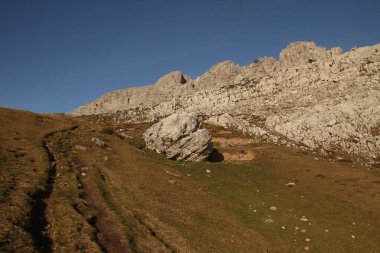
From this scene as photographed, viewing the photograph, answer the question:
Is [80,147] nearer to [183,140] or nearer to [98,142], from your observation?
[98,142]

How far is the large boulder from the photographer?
2274 inches

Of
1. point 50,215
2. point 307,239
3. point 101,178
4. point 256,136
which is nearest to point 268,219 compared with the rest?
point 307,239

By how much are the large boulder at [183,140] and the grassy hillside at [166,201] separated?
2.11m

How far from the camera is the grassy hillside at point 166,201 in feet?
89.2

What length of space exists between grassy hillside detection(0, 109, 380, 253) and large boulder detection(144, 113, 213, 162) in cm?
211

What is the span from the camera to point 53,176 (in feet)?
127

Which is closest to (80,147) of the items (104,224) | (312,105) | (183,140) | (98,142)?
(98,142)

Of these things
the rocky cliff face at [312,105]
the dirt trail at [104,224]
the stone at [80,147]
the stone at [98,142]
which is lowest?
the dirt trail at [104,224]

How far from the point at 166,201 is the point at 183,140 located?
2083 centimetres

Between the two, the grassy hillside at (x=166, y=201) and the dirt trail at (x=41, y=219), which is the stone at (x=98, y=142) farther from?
the dirt trail at (x=41, y=219)

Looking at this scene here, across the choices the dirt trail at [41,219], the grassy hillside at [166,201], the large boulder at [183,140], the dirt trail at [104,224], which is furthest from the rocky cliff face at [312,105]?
the dirt trail at [41,219]

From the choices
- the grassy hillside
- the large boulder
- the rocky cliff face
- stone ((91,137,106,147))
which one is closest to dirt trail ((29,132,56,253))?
the grassy hillside

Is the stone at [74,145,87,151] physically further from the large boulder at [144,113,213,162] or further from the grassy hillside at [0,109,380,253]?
the large boulder at [144,113,213,162]

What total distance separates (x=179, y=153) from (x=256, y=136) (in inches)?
1344
